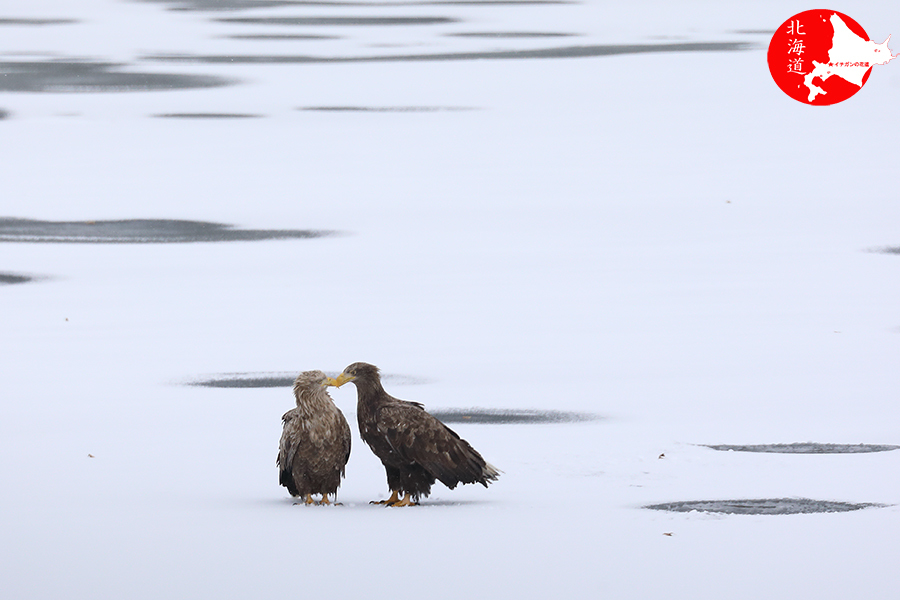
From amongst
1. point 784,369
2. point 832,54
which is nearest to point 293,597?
point 784,369

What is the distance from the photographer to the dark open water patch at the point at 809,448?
5832 mm

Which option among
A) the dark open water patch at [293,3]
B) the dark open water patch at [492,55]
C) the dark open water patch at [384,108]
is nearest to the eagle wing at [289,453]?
the dark open water patch at [384,108]

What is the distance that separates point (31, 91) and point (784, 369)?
10.9 metres

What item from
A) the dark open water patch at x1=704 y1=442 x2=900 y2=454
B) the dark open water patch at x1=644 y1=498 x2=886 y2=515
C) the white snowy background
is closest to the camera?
the white snowy background

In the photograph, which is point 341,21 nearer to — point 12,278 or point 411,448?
point 12,278

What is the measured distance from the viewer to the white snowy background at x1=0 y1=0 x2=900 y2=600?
4.60 meters

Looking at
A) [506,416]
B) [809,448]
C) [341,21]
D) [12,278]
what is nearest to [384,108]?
[12,278]

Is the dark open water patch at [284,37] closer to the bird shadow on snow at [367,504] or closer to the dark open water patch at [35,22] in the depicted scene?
the dark open water patch at [35,22]

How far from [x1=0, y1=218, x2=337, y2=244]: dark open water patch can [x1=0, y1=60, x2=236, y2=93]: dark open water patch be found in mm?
5416

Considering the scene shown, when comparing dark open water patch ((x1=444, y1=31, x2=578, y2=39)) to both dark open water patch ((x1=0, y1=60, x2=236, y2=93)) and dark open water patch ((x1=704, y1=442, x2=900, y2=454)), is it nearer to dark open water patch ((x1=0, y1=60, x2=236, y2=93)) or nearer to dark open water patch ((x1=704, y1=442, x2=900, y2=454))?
dark open water patch ((x1=0, y1=60, x2=236, y2=93))

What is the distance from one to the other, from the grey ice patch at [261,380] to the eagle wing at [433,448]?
5.59ft

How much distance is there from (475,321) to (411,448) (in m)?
3.10

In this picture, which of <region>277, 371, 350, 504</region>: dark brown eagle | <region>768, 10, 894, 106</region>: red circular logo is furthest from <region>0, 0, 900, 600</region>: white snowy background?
<region>768, 10, 894, 106</region>: red circular logo

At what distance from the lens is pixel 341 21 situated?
21.6 m
